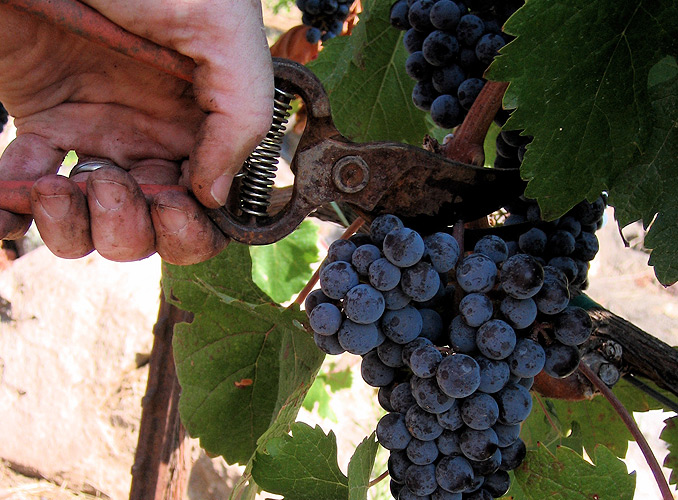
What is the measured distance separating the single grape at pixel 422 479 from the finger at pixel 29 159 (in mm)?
604

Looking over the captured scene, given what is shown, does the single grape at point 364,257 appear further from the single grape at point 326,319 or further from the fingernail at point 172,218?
the fingernail at point 172,218

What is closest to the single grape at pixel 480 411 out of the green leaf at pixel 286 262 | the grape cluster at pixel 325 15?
the green leaf at pixel 286 262

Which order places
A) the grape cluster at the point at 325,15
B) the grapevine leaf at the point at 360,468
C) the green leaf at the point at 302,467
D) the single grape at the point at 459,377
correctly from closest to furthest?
the single grape at the point at 459,377 → the grapevine leaf at the point at 360,468 → the green leaf at the point at 302,467 → the grape cluster at the point at 325,15

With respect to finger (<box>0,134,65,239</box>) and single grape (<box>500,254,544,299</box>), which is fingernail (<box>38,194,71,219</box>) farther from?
single grape (<box>500,254,544,299</box>)

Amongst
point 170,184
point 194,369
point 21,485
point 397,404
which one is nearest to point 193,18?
point 170,184

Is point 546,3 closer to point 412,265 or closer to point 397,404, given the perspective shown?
point 412,265

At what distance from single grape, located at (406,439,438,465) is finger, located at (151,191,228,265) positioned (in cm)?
39

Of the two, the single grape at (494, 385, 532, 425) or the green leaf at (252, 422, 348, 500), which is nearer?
the single grape at (494, 385, 532, 425)

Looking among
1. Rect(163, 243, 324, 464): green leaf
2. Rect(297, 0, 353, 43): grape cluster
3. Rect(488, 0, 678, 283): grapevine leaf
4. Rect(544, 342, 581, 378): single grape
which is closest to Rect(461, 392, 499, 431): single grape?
Rect(544, 342, 581, 378): single grape

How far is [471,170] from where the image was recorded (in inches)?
33.4

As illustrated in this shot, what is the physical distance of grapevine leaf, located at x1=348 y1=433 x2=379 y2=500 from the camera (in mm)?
762

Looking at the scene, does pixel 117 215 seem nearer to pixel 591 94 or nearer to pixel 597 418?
pixel 591 94

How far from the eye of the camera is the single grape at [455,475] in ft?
2.23

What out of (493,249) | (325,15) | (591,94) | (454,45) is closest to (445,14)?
(454,45)
